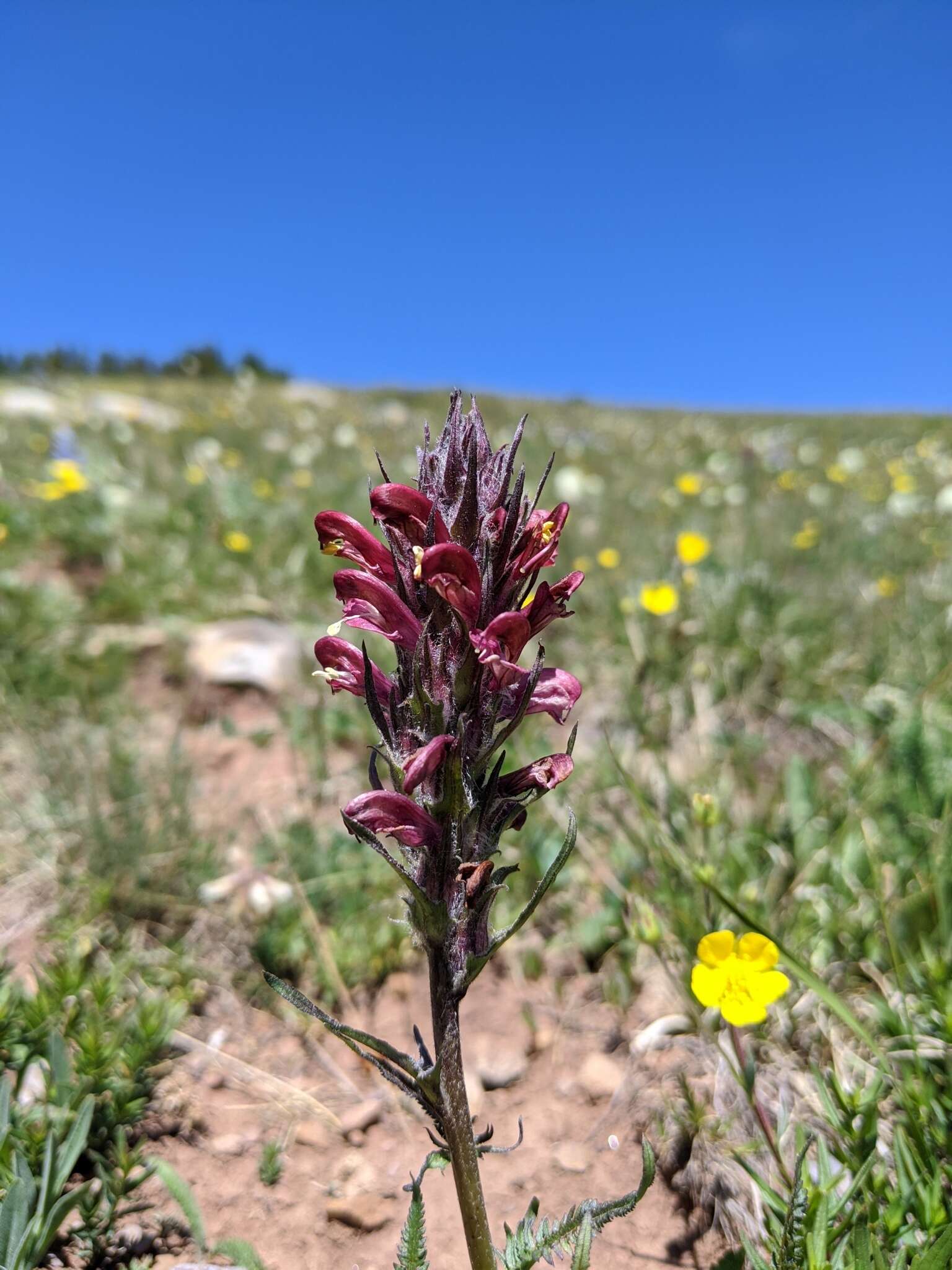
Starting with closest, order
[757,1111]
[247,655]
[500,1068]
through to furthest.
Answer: [757,1111], [500,1068], [247,655]

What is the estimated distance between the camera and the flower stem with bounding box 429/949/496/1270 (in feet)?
4.43

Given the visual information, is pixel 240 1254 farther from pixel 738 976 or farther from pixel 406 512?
pixel 406 512

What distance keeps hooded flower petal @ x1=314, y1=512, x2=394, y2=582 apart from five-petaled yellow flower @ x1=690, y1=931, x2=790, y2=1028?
1080 millimetres

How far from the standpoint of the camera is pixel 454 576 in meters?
1.22

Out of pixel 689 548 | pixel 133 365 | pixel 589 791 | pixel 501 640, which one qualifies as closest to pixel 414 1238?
pixel 501 640

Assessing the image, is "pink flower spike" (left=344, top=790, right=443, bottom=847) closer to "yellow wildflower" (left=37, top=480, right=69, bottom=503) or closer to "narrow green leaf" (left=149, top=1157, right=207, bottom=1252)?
"narrow green leaf" (left=149, top=1157, right=207, bottom=1252)

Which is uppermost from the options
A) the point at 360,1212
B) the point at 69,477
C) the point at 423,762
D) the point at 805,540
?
the point at 69,477

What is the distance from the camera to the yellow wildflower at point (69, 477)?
564 centimetres

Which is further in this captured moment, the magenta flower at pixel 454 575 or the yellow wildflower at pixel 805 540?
the yellow wildflower at pixel 805 540

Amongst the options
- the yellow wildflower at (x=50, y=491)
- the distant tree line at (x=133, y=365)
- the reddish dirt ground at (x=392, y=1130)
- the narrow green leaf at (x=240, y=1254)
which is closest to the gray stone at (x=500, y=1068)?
the reddish dirt ground at (x=392, y=1130)

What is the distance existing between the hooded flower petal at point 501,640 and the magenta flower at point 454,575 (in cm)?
4

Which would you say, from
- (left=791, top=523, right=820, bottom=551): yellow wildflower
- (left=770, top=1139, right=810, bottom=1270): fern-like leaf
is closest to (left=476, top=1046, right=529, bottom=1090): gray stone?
(left=770, top=1139, right=810, bottom=1270): fern-like leaf

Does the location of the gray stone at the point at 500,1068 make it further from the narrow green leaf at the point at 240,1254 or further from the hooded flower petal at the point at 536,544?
the hooded flower petal at the point at 536,544

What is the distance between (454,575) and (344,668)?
0.36 m
